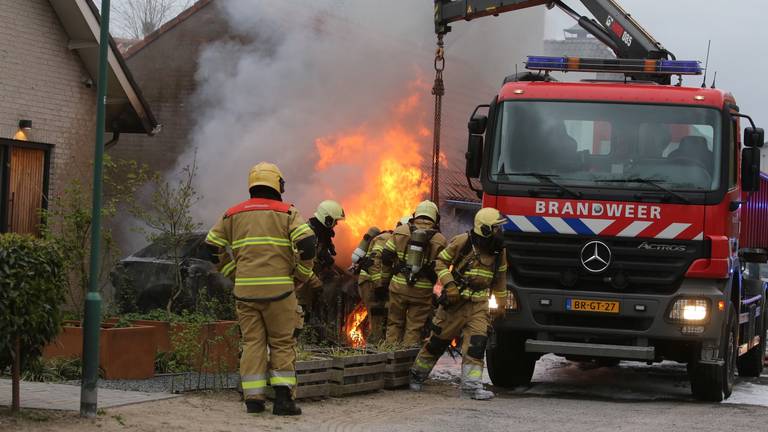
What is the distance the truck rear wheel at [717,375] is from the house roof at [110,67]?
24.7 ft

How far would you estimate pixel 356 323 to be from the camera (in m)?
14.4

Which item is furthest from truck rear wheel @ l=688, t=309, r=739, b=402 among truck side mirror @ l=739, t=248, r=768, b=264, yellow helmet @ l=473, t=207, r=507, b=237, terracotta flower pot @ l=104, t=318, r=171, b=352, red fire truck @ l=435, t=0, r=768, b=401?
terracotta flower pot @ l=104, t=318, r=171, b=352

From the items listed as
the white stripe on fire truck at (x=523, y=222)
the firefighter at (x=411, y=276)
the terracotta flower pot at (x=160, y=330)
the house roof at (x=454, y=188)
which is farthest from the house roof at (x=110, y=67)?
the house roof at (x=454, y=188)

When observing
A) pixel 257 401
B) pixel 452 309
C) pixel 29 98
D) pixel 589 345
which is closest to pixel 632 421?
pixel 589 345

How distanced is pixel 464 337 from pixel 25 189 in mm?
6119

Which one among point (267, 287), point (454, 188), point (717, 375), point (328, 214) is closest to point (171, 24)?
point (454, 188)

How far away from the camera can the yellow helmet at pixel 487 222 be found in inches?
437

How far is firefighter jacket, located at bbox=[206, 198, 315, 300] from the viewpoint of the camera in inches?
359

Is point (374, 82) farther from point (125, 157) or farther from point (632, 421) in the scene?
point (632, 421)

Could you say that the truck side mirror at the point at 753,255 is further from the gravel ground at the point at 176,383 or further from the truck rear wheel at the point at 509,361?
the gravel ground at the point at 176,383

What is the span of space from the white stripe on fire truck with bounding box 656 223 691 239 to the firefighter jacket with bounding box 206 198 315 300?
12.3 feet

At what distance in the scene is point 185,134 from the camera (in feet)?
71.9

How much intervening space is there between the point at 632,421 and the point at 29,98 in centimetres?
822

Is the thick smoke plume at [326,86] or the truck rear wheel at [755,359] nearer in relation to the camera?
the truck rear wheel at [755,359]
